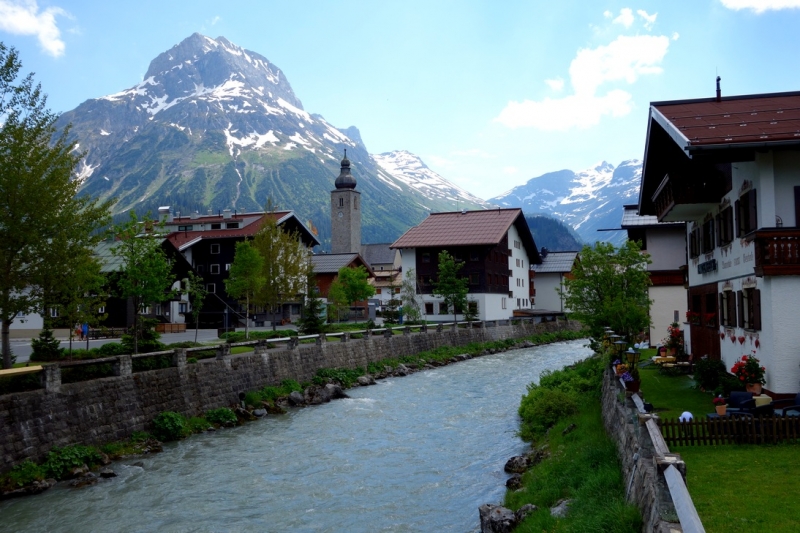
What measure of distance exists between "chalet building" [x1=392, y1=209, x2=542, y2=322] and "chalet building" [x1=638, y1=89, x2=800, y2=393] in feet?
133

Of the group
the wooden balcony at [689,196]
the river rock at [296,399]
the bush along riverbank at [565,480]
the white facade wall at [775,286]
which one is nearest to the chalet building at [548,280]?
the river rock at [296,399]

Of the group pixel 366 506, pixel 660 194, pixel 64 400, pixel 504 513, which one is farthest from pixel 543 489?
pixel 660 194

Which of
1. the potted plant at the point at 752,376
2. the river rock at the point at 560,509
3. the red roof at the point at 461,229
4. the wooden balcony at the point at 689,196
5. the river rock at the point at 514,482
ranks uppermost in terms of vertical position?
the red roof at the point at 461,229

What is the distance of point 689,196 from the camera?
74.2 ft

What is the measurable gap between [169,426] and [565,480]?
1426 centimetres

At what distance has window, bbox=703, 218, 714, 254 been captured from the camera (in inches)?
940

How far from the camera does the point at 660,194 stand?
26.1m

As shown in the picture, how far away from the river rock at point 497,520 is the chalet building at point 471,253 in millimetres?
51940

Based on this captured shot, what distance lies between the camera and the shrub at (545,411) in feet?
72.1

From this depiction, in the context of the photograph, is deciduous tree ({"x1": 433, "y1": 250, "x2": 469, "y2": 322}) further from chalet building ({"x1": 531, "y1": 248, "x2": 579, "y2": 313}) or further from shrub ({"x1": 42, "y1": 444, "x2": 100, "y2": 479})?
shrub ({"x1": 42, "y1": 444, "x2": 100, "y2": 479})

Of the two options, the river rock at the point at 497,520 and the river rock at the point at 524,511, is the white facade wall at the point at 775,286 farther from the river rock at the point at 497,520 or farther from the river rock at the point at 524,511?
the river rock at the point at 497,520

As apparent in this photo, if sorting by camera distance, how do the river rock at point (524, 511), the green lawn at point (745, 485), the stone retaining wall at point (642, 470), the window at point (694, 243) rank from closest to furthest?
1. the stone retaining wall at point (642, 470)
2. the green lawn at point (745, 485)
3. the river rock at point (524, 511)
4. the window at point (694, 243)

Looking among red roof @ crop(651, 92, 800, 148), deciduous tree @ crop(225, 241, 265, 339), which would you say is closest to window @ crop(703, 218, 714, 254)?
red roof @ crop(651, 92, 800, 148)

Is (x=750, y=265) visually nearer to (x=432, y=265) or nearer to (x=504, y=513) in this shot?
(x=504, y=513)
